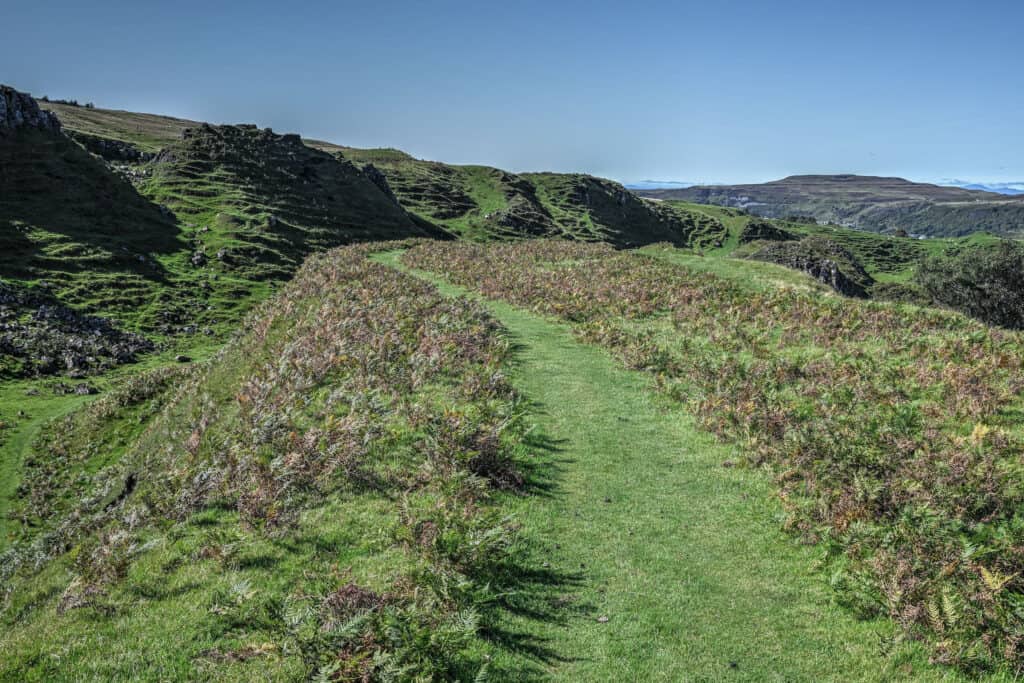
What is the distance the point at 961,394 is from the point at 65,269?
83960 mm

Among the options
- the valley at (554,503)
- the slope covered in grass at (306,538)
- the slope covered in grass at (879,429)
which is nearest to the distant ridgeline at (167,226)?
the valley at (554,503)

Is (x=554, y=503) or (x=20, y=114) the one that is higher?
(x=20, y=114)

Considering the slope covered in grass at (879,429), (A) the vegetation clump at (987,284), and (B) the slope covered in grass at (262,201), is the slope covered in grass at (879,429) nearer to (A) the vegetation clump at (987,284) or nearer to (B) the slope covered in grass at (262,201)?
(A) the vegetation clump at (987,284)

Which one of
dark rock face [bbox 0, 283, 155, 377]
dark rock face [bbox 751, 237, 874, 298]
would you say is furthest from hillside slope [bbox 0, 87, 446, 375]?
dark rock face [bbox 751, 237, 874, 298]

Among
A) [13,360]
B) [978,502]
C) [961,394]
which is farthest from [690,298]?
[13,360]

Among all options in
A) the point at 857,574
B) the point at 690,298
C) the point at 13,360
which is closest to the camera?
the point at 857,574

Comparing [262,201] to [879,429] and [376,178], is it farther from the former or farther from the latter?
[879,429]

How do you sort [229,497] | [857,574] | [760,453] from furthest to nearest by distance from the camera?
[760,453], [229,497], [857,574]

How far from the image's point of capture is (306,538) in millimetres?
10164

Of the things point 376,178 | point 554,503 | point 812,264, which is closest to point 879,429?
point 554,503

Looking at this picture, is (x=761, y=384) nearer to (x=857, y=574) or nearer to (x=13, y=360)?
(x=857, y=574)

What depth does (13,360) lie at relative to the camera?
47094 millimetres

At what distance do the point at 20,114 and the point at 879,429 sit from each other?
125 metres

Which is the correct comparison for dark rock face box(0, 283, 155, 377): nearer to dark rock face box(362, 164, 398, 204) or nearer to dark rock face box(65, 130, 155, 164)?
dark rock face box(65, 130, 155, 164)
